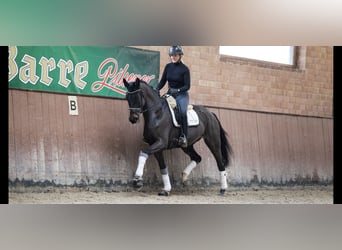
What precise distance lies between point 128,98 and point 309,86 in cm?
191

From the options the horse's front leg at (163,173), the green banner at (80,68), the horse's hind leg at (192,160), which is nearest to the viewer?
the green banner at (80,68)

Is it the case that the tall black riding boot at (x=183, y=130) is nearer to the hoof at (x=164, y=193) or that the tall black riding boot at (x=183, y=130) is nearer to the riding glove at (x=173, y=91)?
the riding glove at (x=173, y=91)

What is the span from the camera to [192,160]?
5.50 m

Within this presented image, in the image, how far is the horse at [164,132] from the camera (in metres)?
5.25

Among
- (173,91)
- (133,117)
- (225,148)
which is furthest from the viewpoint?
(225,148)

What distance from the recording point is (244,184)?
5566mm

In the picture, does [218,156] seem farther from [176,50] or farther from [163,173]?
[176,50]

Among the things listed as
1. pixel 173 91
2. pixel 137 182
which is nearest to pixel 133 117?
pixel 173 91

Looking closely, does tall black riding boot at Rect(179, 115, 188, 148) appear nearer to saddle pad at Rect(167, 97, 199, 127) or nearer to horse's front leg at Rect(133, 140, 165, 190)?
saddle pad at Rect(167, 97, 199, 127)

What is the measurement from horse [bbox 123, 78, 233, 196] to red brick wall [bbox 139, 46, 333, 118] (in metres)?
0.25

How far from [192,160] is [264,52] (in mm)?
1330

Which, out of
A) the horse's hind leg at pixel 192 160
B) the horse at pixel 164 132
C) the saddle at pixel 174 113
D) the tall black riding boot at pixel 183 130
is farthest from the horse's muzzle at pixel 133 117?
the horse's hind leg at pixel 192 160

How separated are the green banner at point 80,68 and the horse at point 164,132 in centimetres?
19
